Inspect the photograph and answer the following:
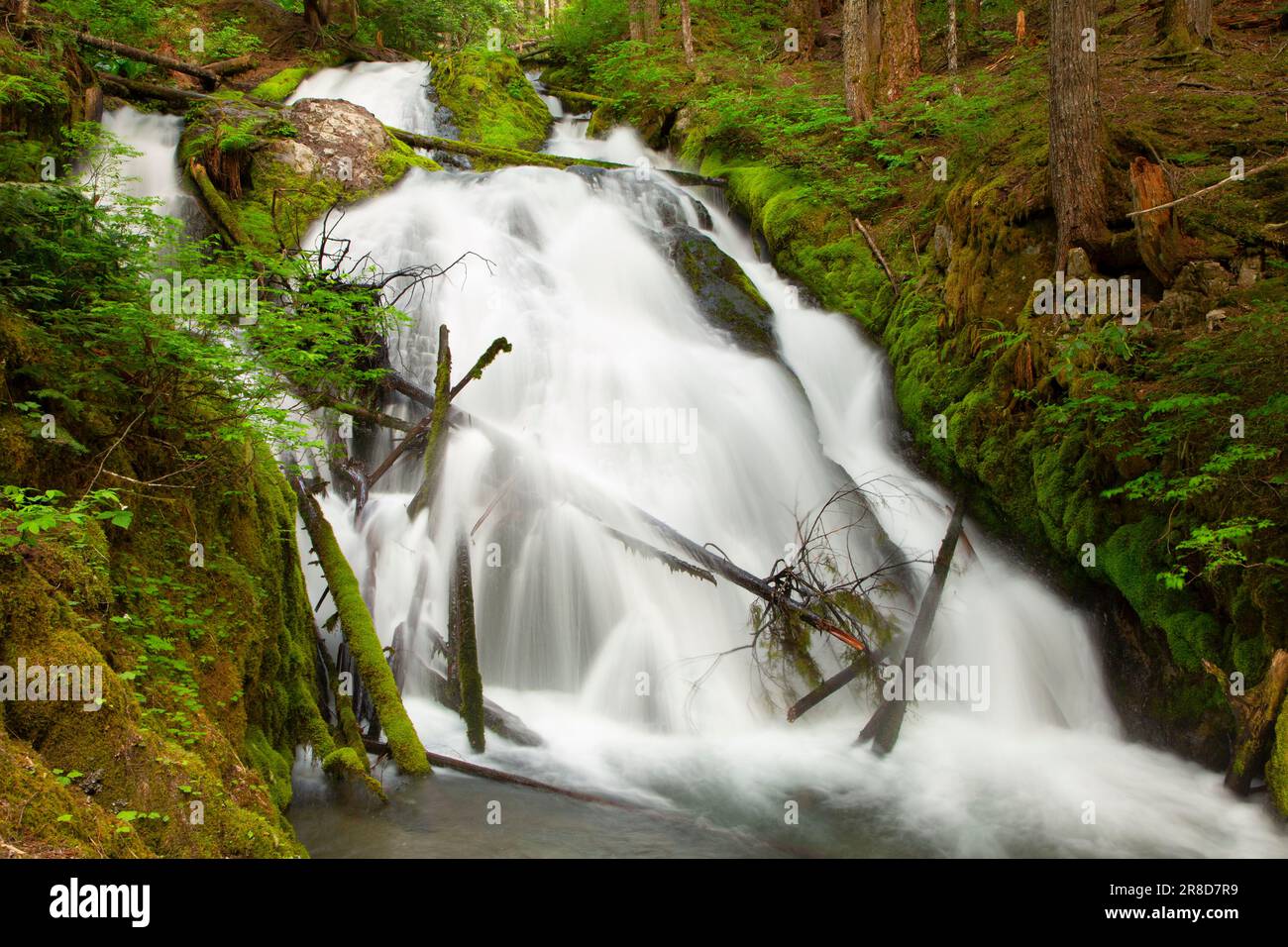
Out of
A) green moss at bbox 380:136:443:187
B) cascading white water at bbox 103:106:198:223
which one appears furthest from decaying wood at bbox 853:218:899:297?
cascading white water at bbox 103:106:198:223

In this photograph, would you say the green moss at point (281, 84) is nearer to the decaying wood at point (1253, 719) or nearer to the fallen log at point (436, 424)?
the fallen log at point (436, 424)

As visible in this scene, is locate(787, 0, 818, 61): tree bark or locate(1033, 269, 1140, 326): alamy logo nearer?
locate(1033, 269, 1140, 326): alamy logo

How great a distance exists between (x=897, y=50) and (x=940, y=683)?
1382 centimetres

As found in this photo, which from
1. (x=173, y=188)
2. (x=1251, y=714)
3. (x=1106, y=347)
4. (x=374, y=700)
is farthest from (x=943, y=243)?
(x=173, y=188)

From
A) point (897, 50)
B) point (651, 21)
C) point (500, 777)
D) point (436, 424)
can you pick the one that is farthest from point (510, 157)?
point (500, 777)

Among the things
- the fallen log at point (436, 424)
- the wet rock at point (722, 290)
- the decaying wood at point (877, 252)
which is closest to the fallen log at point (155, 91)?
the wet rock at point (722, 290)

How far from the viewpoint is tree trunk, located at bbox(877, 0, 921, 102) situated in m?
15.6

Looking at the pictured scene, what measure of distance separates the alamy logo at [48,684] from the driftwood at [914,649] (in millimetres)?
5202

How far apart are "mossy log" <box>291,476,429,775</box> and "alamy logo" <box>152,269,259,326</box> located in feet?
5.70

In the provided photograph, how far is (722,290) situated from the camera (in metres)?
11.5

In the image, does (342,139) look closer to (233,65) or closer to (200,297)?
(233,65)

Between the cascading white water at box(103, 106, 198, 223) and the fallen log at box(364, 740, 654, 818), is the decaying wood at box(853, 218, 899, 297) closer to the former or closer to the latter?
the fallen log at box(364, 740, 654, 818)

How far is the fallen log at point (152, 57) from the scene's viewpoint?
41.1 ft
